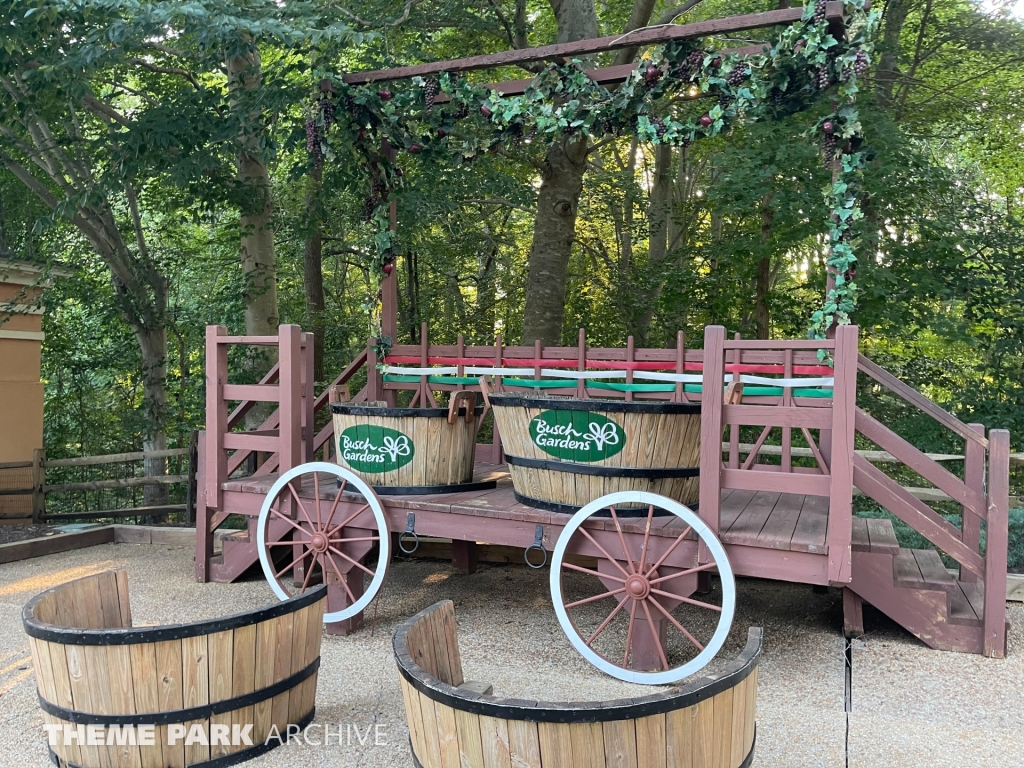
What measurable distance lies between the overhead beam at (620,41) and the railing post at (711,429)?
1.85 meters

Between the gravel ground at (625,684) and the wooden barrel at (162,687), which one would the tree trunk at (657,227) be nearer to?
the gravel ground at (625,684)

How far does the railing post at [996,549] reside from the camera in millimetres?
4316

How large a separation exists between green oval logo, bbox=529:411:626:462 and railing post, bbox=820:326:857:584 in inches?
41.5

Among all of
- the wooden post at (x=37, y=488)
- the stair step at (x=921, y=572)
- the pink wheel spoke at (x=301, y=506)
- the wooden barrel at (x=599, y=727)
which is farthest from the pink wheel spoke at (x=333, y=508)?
the wooden post at (x=37, y=488)

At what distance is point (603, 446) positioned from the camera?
13.7ft

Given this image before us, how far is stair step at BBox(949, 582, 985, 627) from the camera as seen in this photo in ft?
14.7

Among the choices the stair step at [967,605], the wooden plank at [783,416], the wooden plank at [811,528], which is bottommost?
the stair step at [967,605]

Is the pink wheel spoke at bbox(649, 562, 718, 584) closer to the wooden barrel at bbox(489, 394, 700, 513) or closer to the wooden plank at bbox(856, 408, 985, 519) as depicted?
the wooden barrel at bbox(489, 394, 700, 513)

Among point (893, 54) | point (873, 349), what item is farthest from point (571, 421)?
point (873, 349)

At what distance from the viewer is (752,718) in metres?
2.54

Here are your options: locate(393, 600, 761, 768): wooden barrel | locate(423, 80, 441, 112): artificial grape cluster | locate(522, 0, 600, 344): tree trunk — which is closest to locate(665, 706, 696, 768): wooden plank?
locate(393, 600, 761, 768): wooden barrel

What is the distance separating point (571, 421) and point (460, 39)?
25.0 feet

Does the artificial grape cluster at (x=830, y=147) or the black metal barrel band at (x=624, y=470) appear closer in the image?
the black metal barrel band at (x=624, y=470)

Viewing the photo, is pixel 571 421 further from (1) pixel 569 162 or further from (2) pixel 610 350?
(1) pixel 569 162
